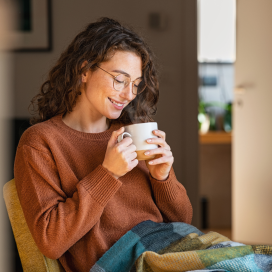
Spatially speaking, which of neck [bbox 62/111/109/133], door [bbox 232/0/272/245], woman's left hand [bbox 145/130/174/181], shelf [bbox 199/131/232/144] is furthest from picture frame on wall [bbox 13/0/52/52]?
shelf [bbox 199/131/232/144]

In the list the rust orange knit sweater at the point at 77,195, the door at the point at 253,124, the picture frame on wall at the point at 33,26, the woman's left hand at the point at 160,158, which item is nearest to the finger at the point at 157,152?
the woman's left hand at the point at 160,158

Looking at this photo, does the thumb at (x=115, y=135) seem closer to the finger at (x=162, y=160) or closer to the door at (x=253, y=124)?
the finger at (x=162, y=160)

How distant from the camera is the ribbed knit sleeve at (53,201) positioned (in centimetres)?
91

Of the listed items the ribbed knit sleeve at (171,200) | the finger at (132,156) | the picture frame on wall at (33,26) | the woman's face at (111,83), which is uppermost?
the picture frame on wall at (33,26)

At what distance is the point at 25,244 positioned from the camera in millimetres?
990

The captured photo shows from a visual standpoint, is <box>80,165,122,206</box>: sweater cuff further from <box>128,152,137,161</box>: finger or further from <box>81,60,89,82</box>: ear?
<box>81,60,89,82</box>: ear

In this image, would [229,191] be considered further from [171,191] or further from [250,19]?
[171,191]

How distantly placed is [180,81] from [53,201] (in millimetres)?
1509

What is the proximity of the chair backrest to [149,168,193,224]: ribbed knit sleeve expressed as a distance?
1.22 feet

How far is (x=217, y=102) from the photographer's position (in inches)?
143

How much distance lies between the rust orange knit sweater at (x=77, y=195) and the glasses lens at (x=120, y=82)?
184mm

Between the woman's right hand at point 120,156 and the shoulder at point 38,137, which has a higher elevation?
the shoulder at point 38,137

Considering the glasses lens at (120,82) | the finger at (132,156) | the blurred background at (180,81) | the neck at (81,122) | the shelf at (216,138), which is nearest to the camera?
the finger at (132,156)

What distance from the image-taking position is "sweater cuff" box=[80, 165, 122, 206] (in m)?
0.95
